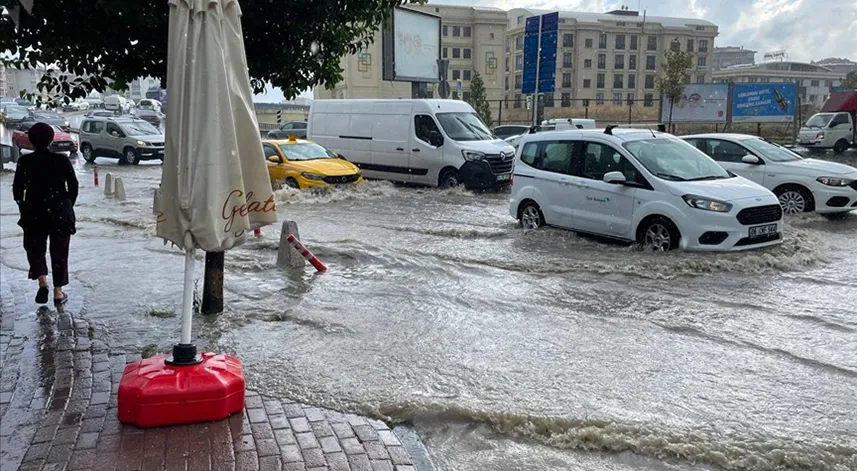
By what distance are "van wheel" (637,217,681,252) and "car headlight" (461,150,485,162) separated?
828 centimetres

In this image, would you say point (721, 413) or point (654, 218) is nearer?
point (721, 413)

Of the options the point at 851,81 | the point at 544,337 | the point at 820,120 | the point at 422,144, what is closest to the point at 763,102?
the point at 820,120

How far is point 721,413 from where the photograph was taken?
5012 mm

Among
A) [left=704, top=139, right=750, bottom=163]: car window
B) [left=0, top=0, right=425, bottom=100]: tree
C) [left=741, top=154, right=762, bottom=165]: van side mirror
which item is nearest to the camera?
[left=0, top=0, right=425, bottom=100]: tree

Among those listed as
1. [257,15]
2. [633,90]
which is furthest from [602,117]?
[257,15]

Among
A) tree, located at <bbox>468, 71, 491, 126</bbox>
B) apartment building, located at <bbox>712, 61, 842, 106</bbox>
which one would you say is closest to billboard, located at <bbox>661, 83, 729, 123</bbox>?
tree, located at <bbox>468, 71, 491, 126</bbox>

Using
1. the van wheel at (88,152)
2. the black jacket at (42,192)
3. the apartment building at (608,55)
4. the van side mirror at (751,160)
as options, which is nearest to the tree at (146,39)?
the black jacket at (42,192)

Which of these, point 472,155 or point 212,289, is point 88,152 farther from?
point 212,289

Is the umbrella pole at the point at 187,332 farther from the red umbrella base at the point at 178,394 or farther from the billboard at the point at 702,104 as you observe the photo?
the billboard at the point at 702,104

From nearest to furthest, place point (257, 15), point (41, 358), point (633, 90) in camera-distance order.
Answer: point (41, 358) → point (257, 15) → point (633, 90)

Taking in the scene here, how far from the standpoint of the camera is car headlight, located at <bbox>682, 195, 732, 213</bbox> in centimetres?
948

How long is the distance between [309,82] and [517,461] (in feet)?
15.4

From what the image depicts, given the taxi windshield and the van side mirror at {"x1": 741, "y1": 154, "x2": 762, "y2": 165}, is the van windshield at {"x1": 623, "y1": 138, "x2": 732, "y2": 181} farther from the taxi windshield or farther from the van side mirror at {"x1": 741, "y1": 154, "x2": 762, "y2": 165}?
the taxi windshield

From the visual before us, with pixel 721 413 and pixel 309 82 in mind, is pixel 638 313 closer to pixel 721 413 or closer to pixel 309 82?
pixel 721 413
